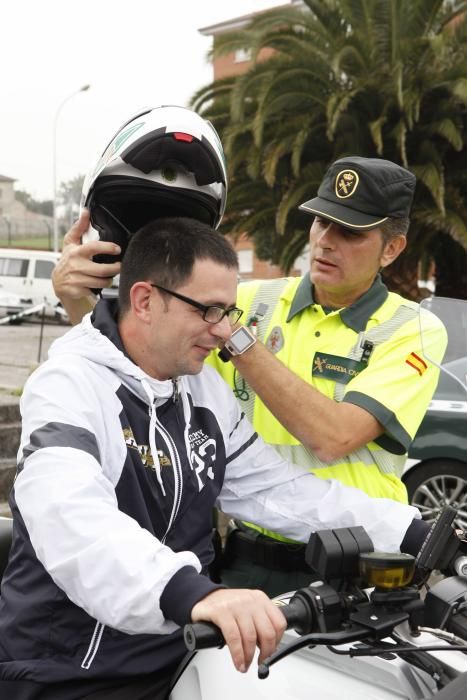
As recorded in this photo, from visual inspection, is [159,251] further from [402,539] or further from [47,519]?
[402,539]

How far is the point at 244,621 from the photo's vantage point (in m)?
1.23

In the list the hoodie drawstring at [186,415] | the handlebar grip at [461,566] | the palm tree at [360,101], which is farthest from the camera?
the palm tree at [360,101]

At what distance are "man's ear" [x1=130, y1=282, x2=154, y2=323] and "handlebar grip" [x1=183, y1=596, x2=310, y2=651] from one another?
0.77 m

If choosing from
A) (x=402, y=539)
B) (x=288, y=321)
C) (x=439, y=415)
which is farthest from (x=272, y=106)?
(x=402, y=539)

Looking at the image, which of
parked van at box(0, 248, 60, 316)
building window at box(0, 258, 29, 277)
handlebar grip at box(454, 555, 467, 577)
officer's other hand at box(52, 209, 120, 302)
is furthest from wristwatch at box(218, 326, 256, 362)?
building window at box(0, 258, 29, 277)

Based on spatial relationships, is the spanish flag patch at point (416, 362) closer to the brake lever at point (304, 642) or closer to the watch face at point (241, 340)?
the watch face at point (241, 340)

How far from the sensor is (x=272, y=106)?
11078 millimetres

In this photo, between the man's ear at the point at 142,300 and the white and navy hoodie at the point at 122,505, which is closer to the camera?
the white and navy hoodie at the point at 122,505

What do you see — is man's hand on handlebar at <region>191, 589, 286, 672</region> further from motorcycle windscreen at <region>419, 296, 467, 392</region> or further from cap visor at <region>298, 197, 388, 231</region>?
cap visor at <region>298, 197, 388, 231</region>

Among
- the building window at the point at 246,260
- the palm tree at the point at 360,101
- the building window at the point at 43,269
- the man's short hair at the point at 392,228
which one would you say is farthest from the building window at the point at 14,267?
the man's short hair at the point at 392,228

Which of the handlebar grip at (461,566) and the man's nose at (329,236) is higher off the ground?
the man's nose at (329,236)

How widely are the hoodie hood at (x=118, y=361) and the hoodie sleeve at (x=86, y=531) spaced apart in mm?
142

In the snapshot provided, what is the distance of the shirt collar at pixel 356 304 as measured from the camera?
94.0 inches

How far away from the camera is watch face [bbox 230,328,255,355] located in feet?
6.86
